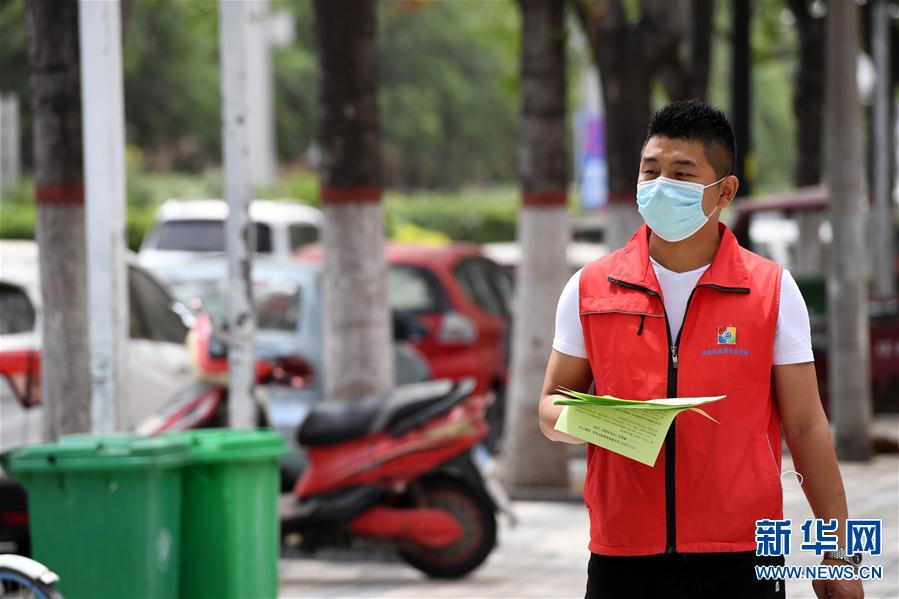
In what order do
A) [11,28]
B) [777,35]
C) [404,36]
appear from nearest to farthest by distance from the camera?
[777,35], [11,28], [404,36]

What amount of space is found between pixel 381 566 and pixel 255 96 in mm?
28927

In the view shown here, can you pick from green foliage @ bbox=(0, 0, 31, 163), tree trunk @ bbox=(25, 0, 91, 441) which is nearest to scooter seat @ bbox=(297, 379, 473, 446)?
tree trunk @ bbox=(25, 0, 91, 441)

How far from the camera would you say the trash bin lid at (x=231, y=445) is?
21.0 feet

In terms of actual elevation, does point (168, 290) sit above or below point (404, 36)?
below

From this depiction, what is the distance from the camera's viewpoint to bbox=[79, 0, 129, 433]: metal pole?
7.22 m

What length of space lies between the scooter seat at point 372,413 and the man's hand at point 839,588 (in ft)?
15.3

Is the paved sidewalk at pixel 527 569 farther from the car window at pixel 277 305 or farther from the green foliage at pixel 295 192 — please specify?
the green foliage at pixel 295 192

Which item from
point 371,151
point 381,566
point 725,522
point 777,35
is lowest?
point 381,566

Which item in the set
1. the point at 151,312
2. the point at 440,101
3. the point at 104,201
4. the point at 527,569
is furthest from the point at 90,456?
the point at 440,101

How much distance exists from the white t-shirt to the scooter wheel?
4658 mm

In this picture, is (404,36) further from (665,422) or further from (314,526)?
(665,422)

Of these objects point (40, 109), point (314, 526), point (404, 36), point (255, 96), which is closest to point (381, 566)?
point (314, 526)

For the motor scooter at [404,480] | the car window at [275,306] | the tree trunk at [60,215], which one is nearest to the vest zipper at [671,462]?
the motor scooter at [404,480]

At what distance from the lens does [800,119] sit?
2088 centimetres
